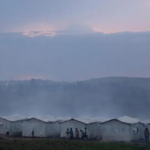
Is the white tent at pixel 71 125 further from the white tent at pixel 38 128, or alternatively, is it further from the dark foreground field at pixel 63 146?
the dark foreground field at pixel 63 146

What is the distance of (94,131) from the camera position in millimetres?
33219

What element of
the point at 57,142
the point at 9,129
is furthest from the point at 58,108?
the point at 57,142

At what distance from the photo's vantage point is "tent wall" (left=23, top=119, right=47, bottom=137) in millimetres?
33906

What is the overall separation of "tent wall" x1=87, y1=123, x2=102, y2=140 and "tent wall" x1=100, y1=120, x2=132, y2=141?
3.66ft

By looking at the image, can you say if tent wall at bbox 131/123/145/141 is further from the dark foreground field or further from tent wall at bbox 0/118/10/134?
tent wall at bbox 0/118/10/134

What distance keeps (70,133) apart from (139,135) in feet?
23.0

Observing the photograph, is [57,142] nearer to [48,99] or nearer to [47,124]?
[47,124]

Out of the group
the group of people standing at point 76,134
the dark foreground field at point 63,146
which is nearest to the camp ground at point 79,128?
the group of people standing at point 76,134

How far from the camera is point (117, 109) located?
282 ft

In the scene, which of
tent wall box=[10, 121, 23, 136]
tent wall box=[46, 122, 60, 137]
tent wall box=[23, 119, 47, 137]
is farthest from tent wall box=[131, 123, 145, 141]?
tent wall box=[10, 121, 23, 136]

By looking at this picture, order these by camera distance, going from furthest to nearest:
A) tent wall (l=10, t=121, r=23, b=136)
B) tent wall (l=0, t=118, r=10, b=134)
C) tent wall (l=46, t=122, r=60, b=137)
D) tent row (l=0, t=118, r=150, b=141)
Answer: tent wall (l=0, t=118, r=10, b=134) < tent wall (l=10, t=121, r=23, b=136) < tent wall (l=46, t=122, r=60, b=137) < tent row (l=0, t=118, r=150, b=141)

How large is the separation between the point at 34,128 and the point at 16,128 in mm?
2726

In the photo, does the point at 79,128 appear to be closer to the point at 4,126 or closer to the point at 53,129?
the point at 53,129

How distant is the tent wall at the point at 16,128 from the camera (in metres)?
35.4
